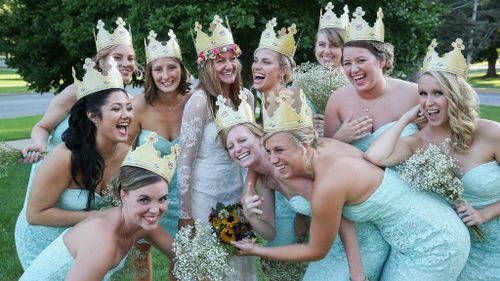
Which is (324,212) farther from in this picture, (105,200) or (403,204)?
(105,200)

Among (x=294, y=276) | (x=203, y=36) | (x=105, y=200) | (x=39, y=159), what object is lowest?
(x=294, y=276)

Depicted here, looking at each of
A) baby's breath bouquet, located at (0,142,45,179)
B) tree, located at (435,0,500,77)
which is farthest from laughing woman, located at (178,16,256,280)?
tree, located at (435,0,500,77)

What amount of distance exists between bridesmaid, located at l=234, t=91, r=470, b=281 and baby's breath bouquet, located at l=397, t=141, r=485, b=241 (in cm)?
8

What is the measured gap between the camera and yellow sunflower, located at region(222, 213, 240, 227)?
421cm

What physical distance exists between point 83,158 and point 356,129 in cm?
204

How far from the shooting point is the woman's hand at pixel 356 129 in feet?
14.4

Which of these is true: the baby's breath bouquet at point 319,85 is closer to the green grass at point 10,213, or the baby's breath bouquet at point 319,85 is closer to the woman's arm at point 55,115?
the woman's arm at point 55,115

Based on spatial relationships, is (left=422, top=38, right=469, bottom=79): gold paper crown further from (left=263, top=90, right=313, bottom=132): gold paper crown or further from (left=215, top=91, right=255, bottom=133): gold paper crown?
(left=215, top=91, right=255, bottom=133): gold paper crown

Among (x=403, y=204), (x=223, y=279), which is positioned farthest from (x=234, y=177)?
(x=403, y=204)

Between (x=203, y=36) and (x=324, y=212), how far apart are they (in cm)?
196

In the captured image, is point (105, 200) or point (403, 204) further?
point (105, 200)

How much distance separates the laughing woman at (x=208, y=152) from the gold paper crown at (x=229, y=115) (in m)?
0.29

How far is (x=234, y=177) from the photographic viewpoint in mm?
4773

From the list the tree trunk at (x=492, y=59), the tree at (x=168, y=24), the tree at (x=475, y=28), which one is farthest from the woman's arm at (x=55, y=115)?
the tree trunk at (x=492, y=59)
